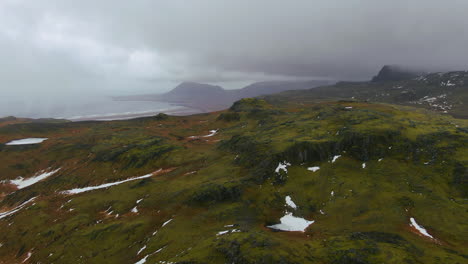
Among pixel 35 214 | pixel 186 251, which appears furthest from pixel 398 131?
pixel 35 214

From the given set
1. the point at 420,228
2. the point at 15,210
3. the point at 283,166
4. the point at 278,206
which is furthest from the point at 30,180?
the point at 420,228

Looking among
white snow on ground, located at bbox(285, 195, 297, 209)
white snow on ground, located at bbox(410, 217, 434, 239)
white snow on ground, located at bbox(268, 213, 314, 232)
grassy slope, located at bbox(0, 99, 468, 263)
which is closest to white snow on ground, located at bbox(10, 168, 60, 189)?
grassy slope, located at bbox(0, 99, 468, 263)

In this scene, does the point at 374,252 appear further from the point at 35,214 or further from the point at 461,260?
the point at 35,214

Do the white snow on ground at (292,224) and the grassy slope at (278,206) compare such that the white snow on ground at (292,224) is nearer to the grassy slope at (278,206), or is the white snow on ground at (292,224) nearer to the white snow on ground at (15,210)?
the grassy slope at (278,206)

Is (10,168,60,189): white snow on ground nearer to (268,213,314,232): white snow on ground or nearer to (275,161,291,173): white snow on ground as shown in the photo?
(275,161,291,173): white snow on ground

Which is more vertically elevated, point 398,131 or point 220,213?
point 398,131

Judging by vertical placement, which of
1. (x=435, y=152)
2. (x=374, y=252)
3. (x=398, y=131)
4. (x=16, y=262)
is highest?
(x=398, y=131)
